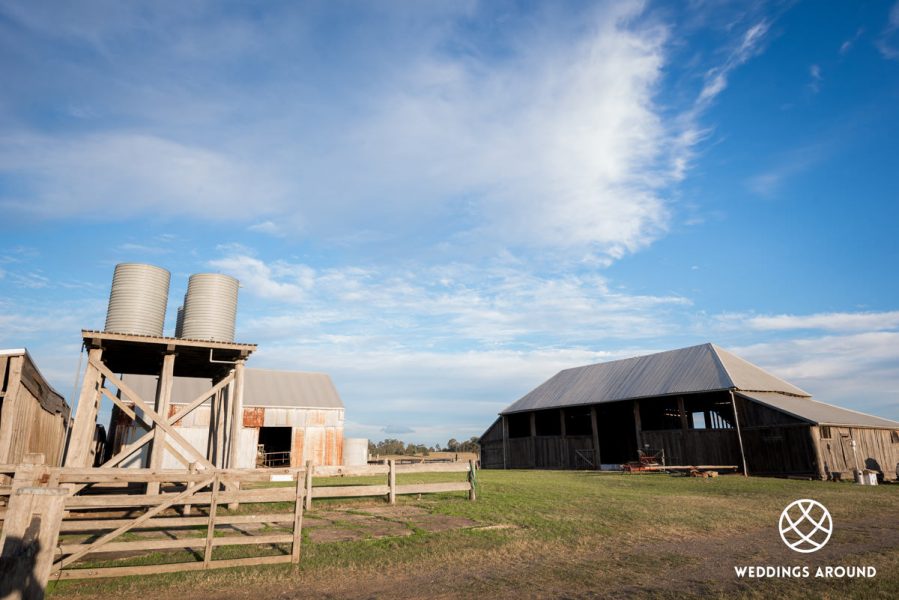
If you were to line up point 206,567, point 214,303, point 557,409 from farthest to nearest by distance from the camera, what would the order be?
point 557,409, point 214,303, point 206,567

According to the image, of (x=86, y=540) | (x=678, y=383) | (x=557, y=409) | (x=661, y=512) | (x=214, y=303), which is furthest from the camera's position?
(x=557, y=409)

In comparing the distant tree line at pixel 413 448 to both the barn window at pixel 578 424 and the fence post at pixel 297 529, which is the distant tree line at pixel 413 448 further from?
the fence post at pixel 297 529

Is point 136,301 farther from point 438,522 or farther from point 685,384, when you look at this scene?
point 685,384

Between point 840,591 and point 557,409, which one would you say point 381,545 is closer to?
point 840,591

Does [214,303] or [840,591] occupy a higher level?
[214,303]

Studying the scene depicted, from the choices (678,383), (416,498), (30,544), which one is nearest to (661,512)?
(416,498)

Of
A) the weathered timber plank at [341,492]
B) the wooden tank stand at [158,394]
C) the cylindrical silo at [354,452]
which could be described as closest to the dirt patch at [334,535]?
the weathered timber plank at [341,492]

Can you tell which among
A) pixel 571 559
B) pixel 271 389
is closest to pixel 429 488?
pixel 571 559

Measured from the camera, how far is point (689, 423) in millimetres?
37875

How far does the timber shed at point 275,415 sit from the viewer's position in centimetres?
3584

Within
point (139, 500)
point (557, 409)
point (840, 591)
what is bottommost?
point (840, 591)

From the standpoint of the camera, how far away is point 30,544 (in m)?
3.84

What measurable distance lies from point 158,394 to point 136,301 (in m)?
2.80

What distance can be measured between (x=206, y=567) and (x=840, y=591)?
914 cm
